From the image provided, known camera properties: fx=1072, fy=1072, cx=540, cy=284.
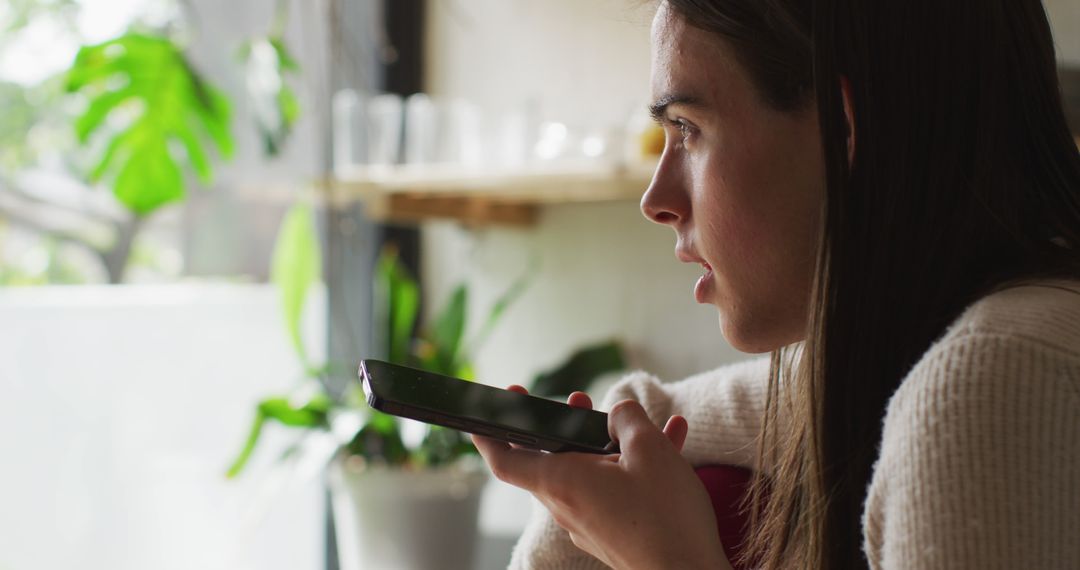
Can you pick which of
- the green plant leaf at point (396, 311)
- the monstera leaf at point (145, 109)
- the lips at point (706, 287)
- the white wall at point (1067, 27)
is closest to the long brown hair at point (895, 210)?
the lips at point (706, 287)

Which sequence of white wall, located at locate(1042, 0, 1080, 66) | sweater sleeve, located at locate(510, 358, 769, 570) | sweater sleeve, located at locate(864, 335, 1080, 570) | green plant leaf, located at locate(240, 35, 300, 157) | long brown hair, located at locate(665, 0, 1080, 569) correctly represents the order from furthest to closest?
green plant leaf, located at locate(240, 35, 300, 157), white wall, located at locate(1042, 0, 1080, 66), sweater sleeve, located at locate(510, 358, 769, 570), long brown hair, located at locate(665, 0, 1080, 569), sweater sleeve, located at locate(864, 335, 1080, 570)

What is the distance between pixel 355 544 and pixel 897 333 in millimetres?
1289

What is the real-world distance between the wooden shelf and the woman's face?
0.73m

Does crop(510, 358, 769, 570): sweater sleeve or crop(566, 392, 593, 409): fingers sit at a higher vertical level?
crop(566, 392, 593, 409): fingers

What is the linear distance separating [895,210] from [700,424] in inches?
11.7

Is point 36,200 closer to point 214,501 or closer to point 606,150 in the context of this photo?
point 214,501

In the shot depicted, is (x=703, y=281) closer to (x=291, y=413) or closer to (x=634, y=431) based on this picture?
(x=634, y=431)

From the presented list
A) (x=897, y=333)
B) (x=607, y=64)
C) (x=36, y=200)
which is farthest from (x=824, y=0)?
(x=36, y=200)

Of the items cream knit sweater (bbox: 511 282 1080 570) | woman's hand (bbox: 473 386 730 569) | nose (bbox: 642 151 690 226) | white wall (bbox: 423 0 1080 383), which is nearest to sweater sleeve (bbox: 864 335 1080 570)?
cream knit sweater (bbox: 511 282 1080 570)

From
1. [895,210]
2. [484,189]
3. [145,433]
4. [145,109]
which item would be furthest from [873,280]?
[145,433]

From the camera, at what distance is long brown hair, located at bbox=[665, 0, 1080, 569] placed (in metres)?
0.63

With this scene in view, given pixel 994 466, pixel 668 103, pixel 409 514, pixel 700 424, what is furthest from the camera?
pixel 409 514

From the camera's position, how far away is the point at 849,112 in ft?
2.17

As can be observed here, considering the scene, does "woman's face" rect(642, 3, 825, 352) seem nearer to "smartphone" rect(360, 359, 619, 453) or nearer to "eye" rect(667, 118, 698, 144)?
"eye" rect(667, 118, 698, 144)
